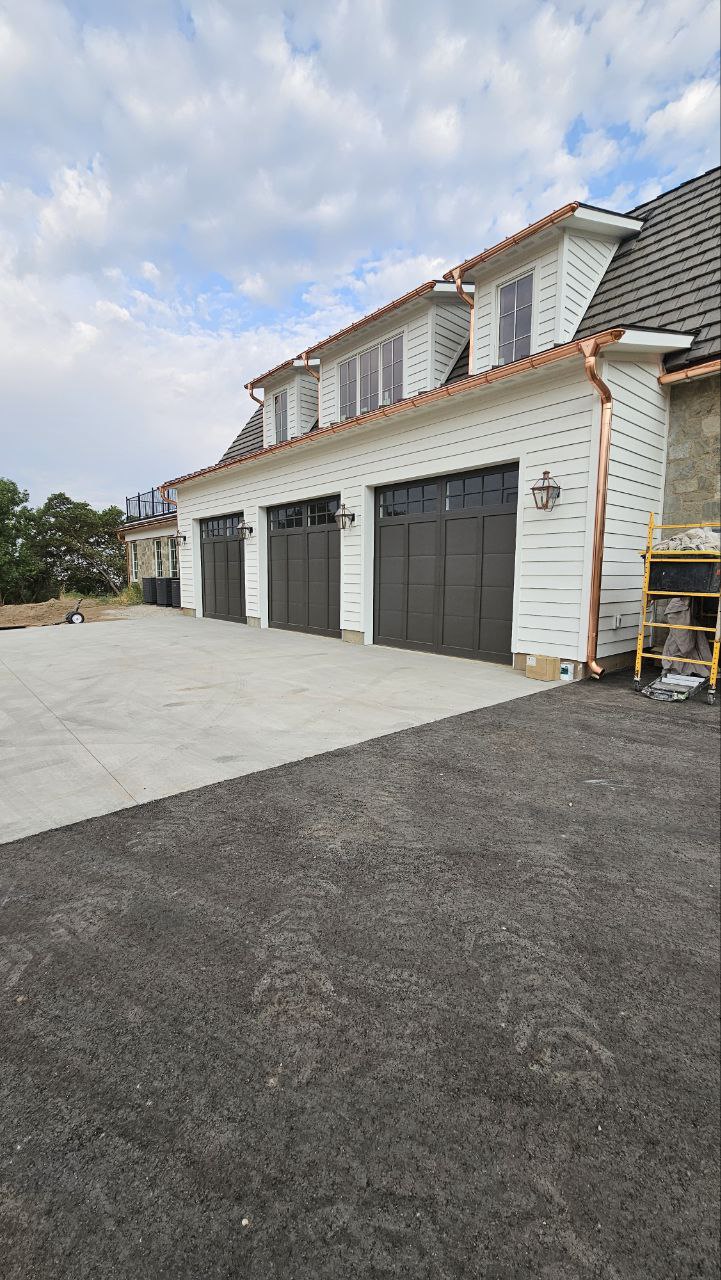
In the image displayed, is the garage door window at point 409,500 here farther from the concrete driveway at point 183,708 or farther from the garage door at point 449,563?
the concrete driveway at point 183,708

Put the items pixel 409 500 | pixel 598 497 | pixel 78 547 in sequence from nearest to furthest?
1. pixel 598 497
2. pixel 409 500
3. pixel 78 547

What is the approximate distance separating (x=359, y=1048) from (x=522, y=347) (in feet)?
25.2

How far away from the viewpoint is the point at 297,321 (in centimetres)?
1425

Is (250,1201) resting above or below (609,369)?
below

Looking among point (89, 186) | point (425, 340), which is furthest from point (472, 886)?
point (89, 186)

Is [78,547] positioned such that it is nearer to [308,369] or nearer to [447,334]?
[308,369]

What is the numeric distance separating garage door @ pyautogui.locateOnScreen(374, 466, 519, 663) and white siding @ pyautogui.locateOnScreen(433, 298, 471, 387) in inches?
73.7

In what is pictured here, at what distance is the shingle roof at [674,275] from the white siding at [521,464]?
1.25 meters

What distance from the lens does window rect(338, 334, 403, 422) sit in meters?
8.53

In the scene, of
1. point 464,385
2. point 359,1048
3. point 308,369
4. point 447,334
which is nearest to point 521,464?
point 464,385

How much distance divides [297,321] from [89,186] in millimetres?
6178

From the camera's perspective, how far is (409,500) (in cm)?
801

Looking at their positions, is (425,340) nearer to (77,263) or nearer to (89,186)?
(89,186)

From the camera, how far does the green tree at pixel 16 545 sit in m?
24.4
